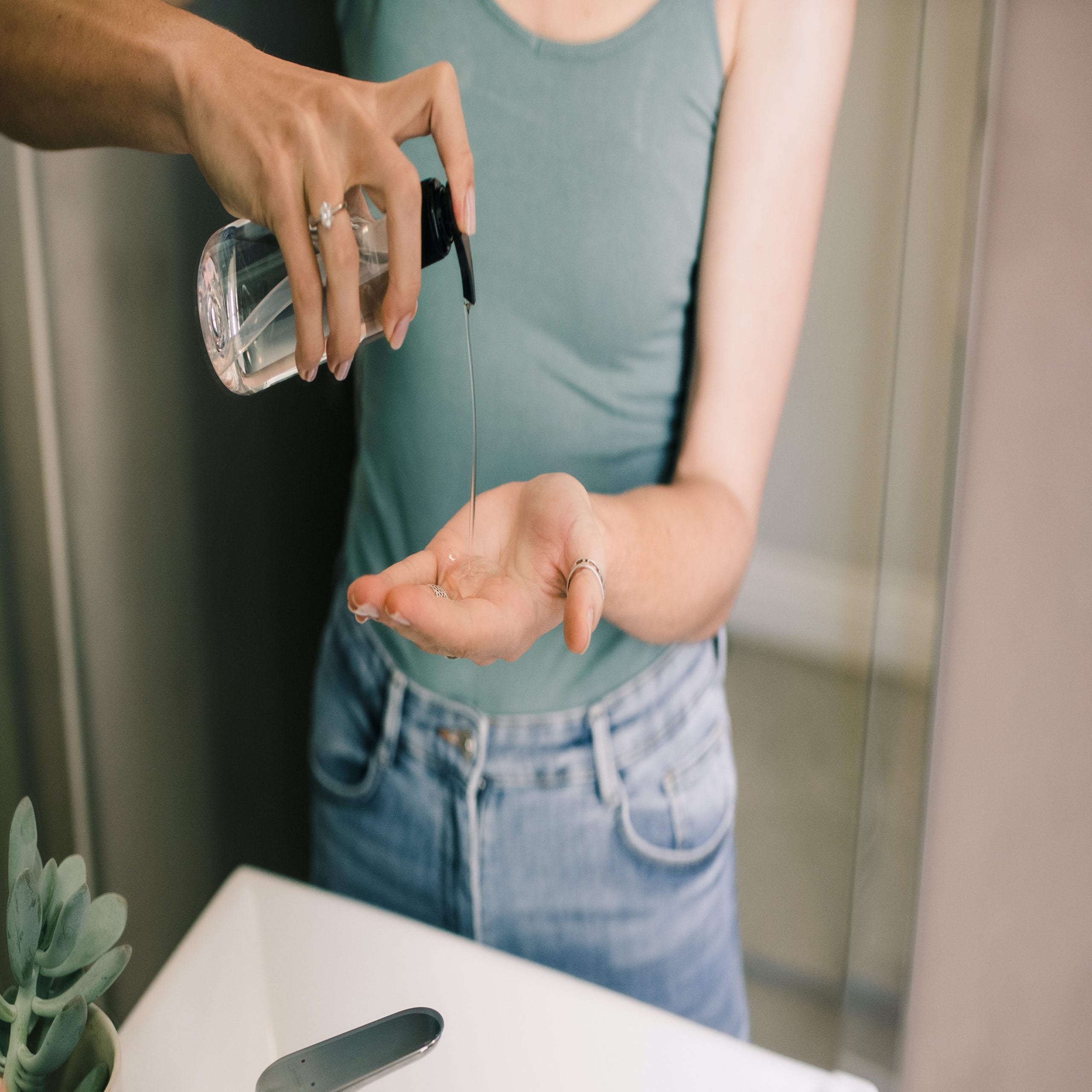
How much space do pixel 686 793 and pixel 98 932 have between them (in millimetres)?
418

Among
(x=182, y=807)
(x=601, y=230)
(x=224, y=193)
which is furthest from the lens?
(x=182, y=807)

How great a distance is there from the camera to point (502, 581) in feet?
1.52

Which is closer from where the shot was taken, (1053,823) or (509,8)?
(509,8)

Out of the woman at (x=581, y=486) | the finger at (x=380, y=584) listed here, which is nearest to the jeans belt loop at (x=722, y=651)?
the woman at (x=581, y=486)

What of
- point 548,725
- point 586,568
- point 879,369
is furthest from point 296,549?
point 879,369

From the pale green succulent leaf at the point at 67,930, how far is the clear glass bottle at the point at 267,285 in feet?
0.85

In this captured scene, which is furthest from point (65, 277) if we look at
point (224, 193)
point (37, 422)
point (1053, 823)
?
point (1053, 823)

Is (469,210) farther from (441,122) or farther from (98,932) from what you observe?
(98,932)

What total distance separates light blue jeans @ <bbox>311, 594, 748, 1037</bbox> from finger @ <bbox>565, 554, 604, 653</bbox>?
0.78 feet

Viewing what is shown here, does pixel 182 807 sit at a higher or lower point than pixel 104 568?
lower

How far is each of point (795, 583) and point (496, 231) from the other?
35 cm

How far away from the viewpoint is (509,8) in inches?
20.2

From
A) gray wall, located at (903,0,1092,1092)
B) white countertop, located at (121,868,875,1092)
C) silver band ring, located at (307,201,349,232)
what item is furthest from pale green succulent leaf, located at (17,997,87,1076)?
gray wall, located at (903,0,1092,1092)

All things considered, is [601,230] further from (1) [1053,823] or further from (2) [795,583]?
(1) [1053,823]
